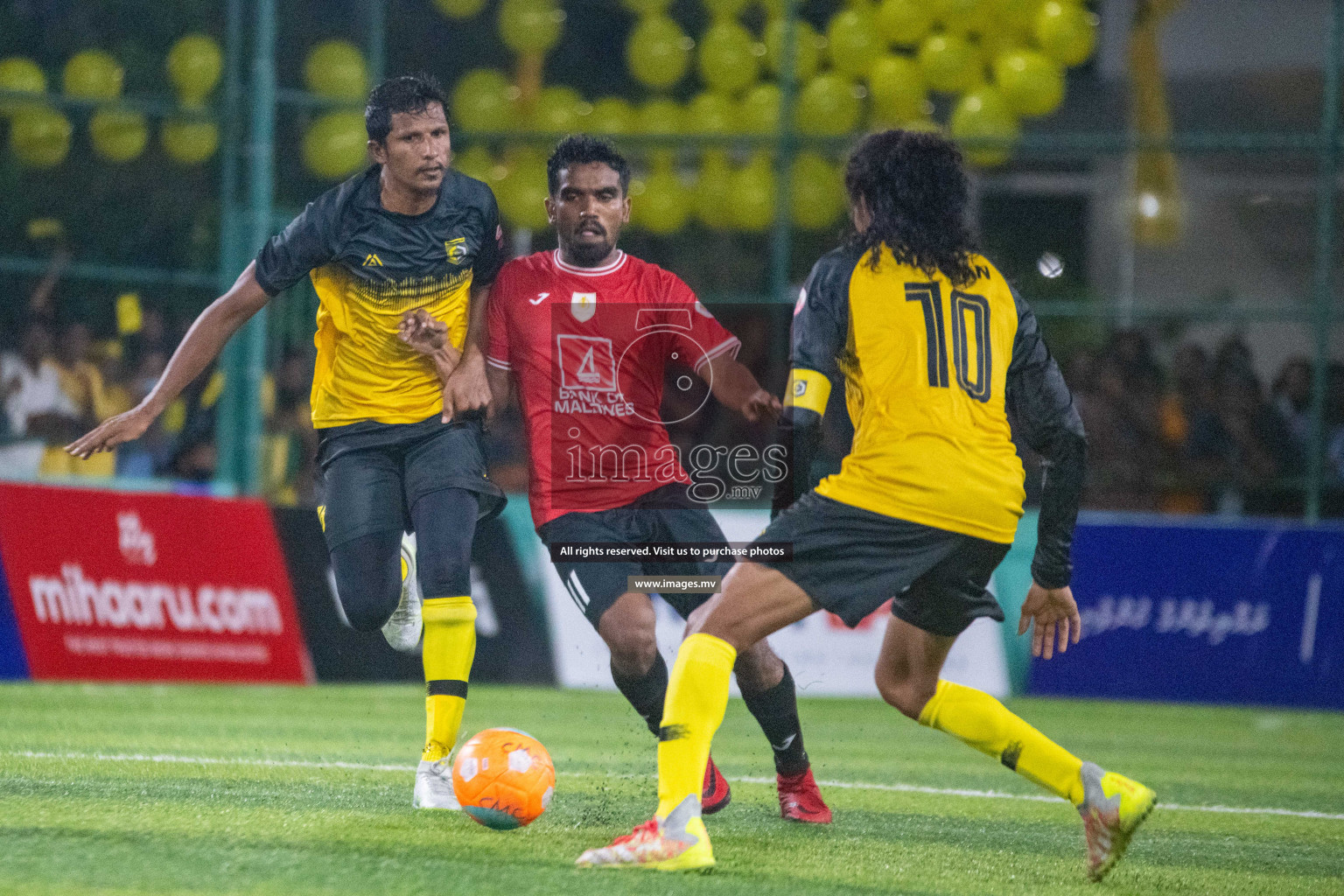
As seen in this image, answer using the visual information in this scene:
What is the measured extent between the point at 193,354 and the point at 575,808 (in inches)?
76.4

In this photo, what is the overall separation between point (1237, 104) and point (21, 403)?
1020 cm

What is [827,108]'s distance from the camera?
476 inches

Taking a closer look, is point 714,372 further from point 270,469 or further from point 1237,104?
point 1237,104

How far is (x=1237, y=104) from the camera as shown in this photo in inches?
585

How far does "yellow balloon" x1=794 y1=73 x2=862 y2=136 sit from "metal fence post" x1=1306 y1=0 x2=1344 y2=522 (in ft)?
10.5

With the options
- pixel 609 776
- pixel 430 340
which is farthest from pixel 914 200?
pixel 609 776

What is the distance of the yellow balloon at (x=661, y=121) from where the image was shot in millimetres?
12445

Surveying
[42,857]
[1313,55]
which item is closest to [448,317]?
[42,857]

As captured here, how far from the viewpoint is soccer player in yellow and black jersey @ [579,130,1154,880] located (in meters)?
4.44

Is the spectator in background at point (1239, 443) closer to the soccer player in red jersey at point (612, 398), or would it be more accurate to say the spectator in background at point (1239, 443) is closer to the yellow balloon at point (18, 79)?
the soccer player in red jersey at point (612, 398)

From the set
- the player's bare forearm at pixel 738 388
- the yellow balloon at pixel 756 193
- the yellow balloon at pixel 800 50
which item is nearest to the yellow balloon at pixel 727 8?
the yellow balloon at pixel 800 50

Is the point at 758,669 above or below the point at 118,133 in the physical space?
below

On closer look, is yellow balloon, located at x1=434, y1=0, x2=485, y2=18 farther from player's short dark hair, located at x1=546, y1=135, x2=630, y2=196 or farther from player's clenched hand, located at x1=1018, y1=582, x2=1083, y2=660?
player's clenched hand, located at x1=1018, y1=582, x2=1083, y2=660

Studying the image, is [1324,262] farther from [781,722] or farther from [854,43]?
[781,722]
